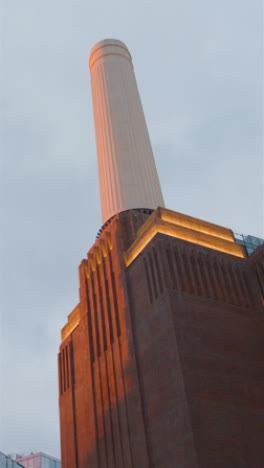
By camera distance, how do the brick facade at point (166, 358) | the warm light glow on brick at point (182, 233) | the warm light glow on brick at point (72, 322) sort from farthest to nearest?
the warm light glow on brick at point (72, 322), the warm light glow on brick at point (182, 233), the brick facade at point (166, 358)

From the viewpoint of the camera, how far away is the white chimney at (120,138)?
41.1 m

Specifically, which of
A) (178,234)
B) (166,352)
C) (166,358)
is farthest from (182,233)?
(166,358)

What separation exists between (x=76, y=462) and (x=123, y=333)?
9.65 m

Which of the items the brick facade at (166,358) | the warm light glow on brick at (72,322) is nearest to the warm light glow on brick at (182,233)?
the brick facade at (166,358)

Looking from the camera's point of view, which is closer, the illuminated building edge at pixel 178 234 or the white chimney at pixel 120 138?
the illuminated building edge at pixel 178 234

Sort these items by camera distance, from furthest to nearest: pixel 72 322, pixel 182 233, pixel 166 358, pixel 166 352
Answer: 1. pixel 72 322
2. pixel 182 233
3. pixel 166 352
4. pixel 166 358

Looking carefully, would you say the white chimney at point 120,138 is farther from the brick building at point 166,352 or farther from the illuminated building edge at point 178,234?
the illuminated building edge at point 178,234

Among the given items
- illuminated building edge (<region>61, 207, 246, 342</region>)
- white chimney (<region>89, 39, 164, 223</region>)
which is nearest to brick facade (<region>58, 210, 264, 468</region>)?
illuminated building edge (<region>61, 207, 246, 342</region>)

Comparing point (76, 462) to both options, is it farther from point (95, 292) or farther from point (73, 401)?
point (95, 292)

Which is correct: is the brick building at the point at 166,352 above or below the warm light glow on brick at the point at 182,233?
below

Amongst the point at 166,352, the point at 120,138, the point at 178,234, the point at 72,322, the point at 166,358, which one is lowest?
the point at 166,358

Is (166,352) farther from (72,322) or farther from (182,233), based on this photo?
(72,322)

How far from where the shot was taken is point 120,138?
45219 millimetres

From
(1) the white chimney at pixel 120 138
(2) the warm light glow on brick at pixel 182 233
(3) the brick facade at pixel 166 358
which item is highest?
(1) the white chimney at pixel 120 138
